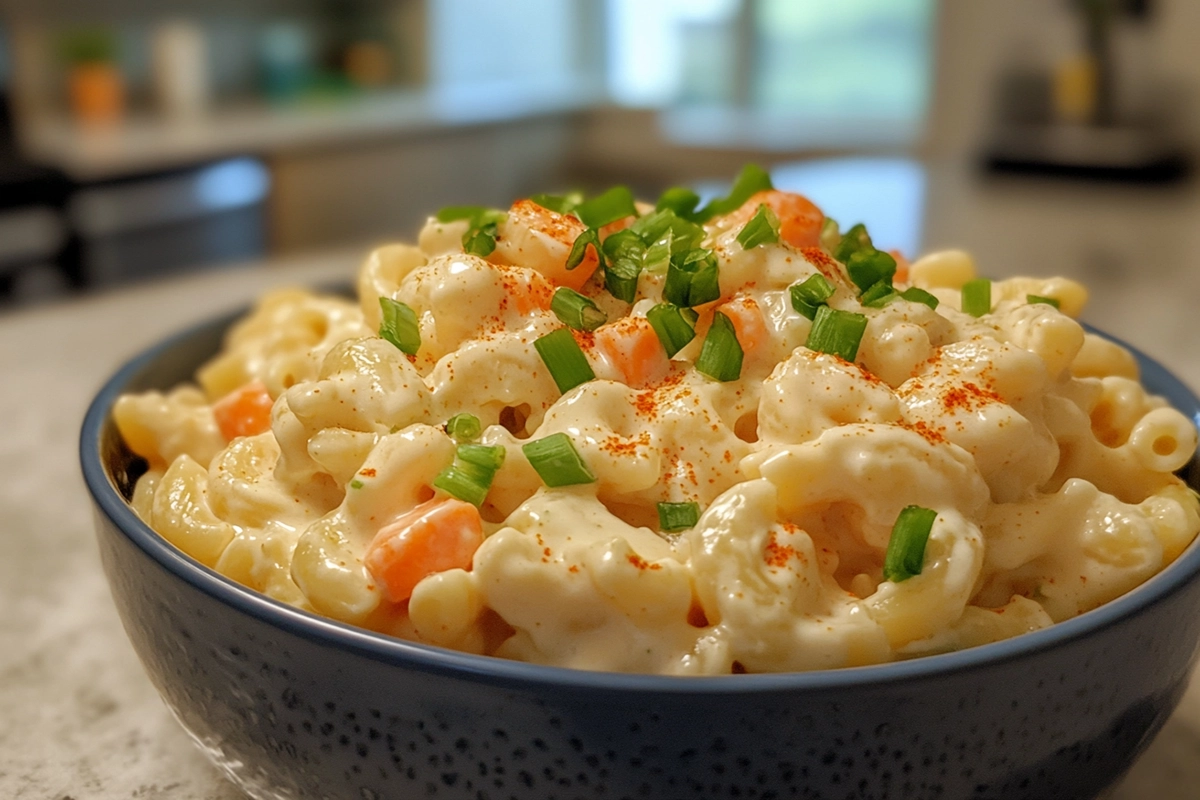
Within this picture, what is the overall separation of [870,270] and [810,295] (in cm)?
9

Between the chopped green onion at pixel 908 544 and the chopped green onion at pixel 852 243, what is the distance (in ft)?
1.05

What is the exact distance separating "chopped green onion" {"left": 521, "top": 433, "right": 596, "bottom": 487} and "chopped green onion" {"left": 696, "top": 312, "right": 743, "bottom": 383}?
0.14 metres

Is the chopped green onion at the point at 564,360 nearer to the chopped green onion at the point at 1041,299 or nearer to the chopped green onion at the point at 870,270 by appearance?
the chopped green onion at the point at 870,270

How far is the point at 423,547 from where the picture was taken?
702 millimetres

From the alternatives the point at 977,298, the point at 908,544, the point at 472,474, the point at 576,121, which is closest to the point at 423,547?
the point at 472,474

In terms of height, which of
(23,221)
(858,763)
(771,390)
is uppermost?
(771,390)

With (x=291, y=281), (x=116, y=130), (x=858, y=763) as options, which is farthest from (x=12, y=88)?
(x=858, y=763)

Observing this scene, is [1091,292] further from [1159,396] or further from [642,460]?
[642,460]

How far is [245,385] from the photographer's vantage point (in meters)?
1.02

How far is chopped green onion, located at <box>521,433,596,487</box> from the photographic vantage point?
73 cm

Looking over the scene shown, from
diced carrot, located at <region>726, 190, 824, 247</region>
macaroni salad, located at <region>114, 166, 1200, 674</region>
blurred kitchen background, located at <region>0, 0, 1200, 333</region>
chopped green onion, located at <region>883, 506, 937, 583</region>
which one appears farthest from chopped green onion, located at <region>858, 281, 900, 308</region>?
blurred kitchen background, located at <region>0, 0, 1200, 333</region>

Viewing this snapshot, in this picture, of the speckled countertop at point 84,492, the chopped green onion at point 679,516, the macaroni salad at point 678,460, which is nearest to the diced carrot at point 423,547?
the macaroni salad at point 678,460

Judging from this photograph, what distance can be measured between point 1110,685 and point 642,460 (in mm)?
297

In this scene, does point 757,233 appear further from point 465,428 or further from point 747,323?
point 465,428
